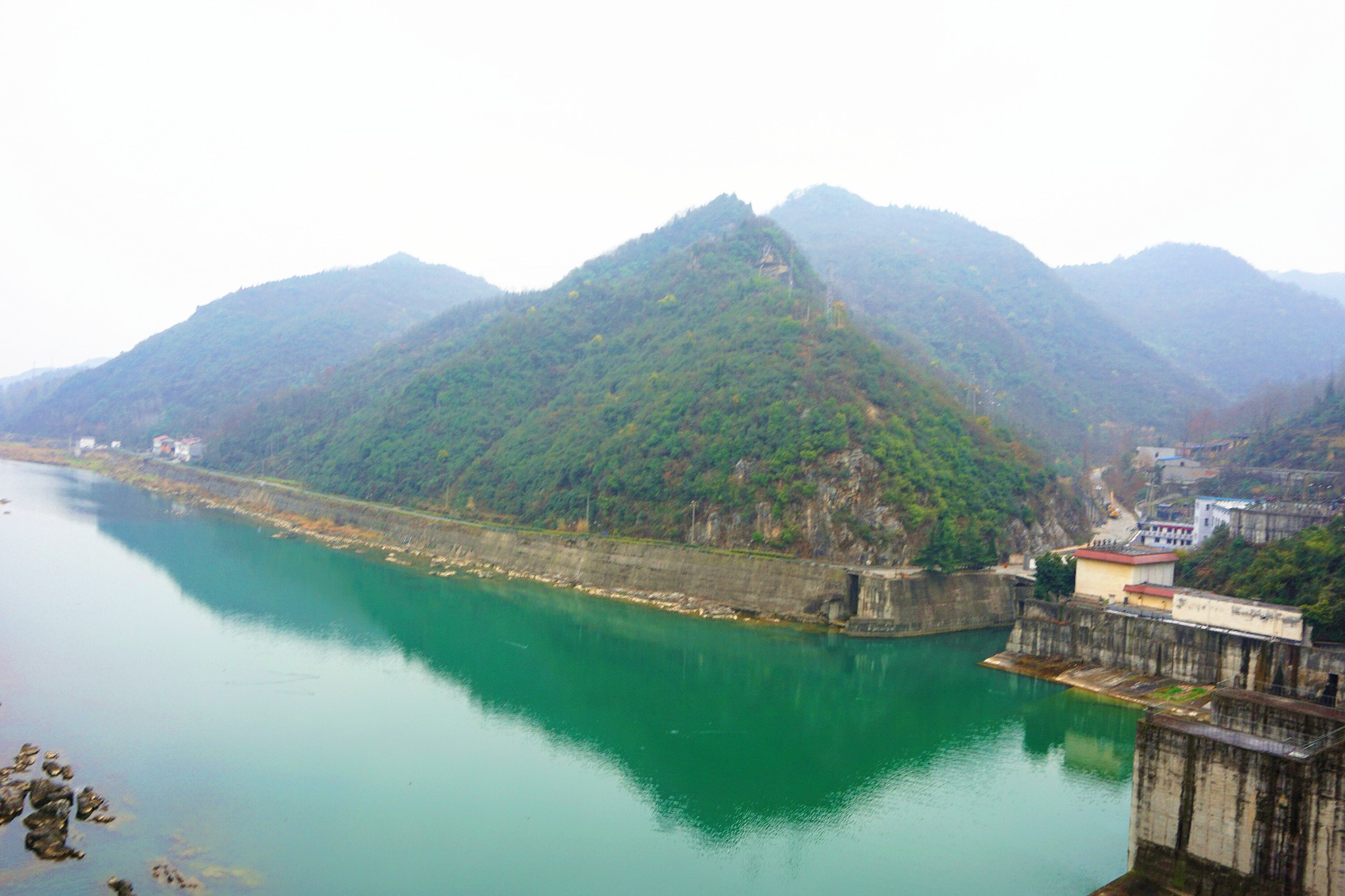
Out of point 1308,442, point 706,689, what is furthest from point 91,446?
point 1308,442

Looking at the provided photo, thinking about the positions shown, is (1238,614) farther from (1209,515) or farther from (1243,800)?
(1209,515)

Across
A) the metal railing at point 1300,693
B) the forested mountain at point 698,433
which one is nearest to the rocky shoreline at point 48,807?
the metal railing at point 1300,693

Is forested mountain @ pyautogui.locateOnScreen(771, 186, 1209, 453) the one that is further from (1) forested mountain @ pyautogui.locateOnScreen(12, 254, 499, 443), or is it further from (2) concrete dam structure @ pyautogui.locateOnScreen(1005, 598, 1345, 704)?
(1) forested mountain @ pyautogui.locateOnScreen(12, 254, 499, 443)

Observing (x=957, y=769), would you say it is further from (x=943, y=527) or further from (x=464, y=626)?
(x=464, y=626)

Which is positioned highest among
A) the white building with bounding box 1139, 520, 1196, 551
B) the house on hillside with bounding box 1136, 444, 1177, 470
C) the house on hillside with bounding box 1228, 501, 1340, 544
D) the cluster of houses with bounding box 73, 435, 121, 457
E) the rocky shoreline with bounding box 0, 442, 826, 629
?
the house on hillside with bounding box 1136, 444, 1177, 470

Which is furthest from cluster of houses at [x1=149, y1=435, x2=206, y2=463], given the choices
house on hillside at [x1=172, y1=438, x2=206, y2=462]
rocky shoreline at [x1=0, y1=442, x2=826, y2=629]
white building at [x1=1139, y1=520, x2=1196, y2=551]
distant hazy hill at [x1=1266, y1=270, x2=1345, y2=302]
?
distant hazy hill at [x1=1266, y1=270, x2=1345, y2=302]

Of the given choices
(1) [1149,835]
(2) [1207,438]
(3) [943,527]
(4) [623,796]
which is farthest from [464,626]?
(2) [1207,438]

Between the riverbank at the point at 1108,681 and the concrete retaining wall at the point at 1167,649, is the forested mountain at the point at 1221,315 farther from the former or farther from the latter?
the riverbank at the point at 1108,681

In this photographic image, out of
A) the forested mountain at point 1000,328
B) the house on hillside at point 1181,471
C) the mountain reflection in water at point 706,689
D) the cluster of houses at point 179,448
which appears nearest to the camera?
the mountain reflection in water at point 706,689
